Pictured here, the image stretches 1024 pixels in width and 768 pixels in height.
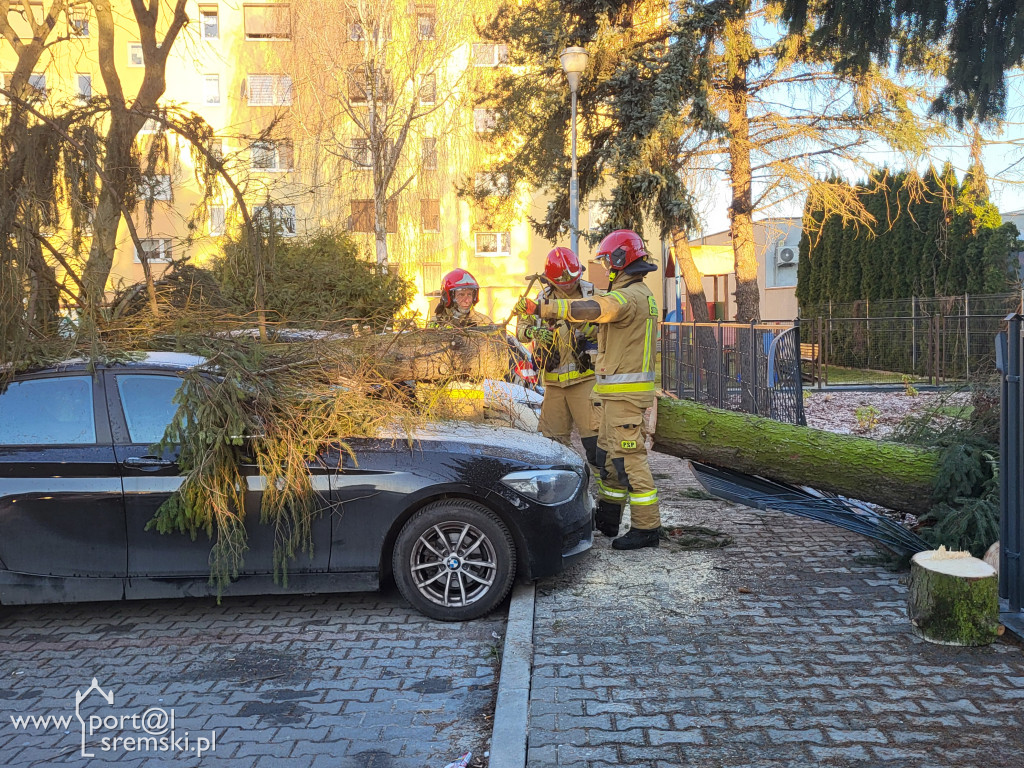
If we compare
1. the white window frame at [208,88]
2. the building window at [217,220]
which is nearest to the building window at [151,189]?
the building window at [217,220]

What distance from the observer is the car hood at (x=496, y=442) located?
4988 millimetres

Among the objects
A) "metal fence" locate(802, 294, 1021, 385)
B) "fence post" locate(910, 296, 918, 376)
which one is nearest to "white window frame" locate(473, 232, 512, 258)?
"metal fence" locate(802, 294, 1021, 385)

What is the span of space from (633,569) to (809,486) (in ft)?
4.62

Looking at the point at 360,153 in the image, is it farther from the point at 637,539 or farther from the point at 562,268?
the point at 637,539

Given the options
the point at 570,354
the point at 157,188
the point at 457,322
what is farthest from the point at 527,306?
the point at 157,188

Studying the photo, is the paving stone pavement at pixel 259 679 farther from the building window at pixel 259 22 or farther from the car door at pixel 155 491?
the building window at pixel 259 22

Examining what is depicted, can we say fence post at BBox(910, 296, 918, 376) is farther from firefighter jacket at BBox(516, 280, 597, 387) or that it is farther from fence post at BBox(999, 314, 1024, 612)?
fence post at BBox(999, 314, 1024, 612)

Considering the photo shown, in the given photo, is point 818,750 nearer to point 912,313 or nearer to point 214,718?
point 214,718

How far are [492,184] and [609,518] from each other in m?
16.5

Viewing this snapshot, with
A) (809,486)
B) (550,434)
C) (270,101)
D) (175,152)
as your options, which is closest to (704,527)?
(809,486)

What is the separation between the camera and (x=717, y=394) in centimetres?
1213

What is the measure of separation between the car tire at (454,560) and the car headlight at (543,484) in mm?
222

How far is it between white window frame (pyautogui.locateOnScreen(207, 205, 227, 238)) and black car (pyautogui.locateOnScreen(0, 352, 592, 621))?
2441 mm

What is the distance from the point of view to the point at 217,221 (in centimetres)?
730
